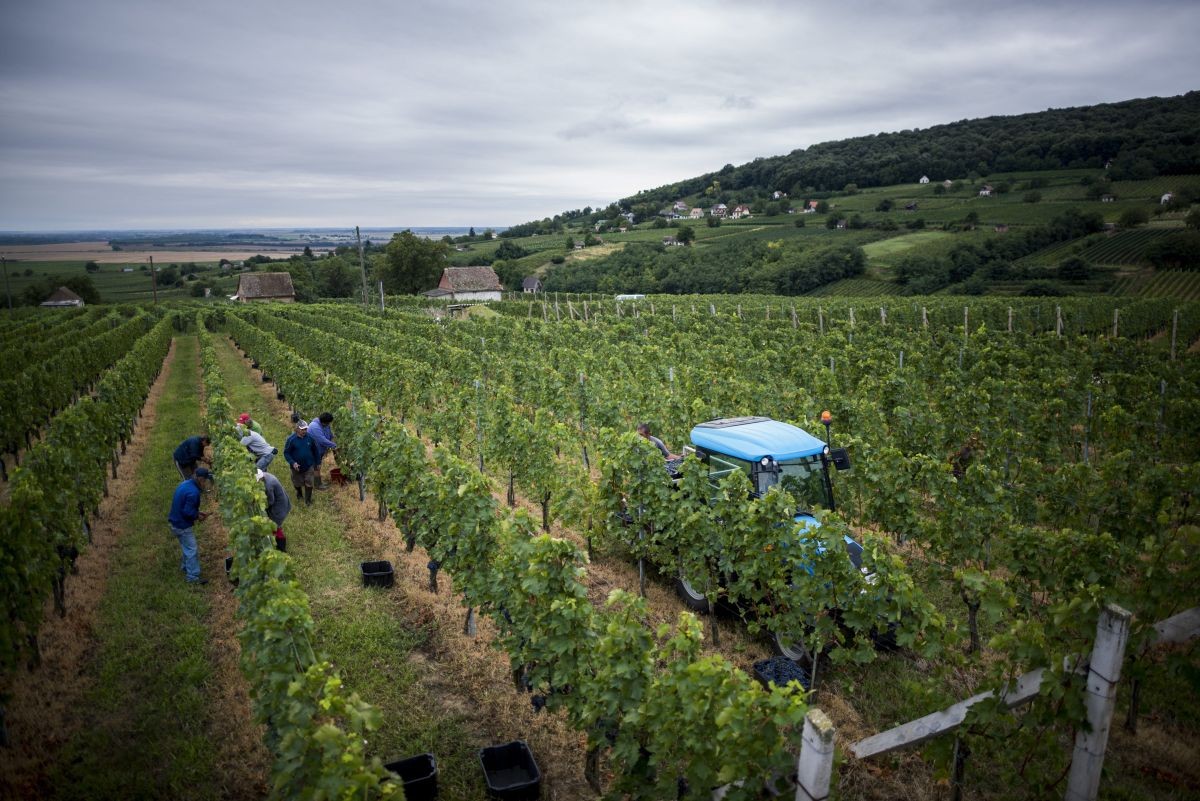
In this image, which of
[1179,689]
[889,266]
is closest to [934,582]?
[1179,689]

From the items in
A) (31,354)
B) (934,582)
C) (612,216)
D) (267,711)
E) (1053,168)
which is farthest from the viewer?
(612,216)

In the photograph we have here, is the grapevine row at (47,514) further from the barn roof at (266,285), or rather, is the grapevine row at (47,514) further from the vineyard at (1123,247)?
the barn roof at (266,285)

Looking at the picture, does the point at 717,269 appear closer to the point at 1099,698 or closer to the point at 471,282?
the point at 471,282

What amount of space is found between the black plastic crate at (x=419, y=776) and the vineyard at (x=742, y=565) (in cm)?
30

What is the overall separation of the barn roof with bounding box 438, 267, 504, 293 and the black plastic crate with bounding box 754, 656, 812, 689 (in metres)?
68.8

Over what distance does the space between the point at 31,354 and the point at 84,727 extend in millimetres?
24933

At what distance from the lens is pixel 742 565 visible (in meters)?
6.82

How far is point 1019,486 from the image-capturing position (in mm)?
10680

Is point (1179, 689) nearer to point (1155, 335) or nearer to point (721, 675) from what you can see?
point (721, 675)

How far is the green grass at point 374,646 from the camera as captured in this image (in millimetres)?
5652

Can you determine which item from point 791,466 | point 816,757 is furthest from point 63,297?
point 816,757

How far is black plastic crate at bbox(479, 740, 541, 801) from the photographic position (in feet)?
16.7

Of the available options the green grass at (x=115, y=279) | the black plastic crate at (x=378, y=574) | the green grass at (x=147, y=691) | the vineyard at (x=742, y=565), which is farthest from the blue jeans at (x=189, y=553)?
the green grass at (x=115, y=279)

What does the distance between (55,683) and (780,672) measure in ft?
24.1
